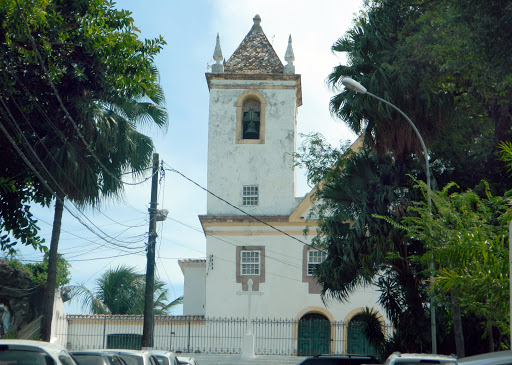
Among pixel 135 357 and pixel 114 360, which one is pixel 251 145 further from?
pixel 114 360

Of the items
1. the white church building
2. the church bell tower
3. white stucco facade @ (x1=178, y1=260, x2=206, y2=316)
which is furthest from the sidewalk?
white stucco facade @ (x1=178, y1=260, x2=206, y2=316)

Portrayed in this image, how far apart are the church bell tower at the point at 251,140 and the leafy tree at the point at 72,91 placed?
703 inches

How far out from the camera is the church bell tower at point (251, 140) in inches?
1660

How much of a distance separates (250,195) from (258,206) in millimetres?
691

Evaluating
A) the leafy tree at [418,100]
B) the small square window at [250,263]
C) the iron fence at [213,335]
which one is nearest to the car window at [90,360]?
the leafy tree at [418,100]

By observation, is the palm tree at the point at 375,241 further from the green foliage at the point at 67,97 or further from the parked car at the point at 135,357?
the parked car at the point at 135,357

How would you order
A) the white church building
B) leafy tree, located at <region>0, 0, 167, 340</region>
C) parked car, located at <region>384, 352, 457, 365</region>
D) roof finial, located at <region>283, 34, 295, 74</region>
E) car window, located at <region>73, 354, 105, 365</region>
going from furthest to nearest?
roof finial, located at <region>283, 34, 295, 74</region> < the white church building < leafy tree, located at <region>0, 0, 167, 340</region> < car window, located at <region>73, 354, 105, 365</region> < parked car, located at <region>384, 352, 457, 365</region>

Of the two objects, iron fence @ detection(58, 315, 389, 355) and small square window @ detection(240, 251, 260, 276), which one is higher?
small square window @ detection(240, 251, 260, 276)

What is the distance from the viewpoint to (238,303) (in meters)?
40.2

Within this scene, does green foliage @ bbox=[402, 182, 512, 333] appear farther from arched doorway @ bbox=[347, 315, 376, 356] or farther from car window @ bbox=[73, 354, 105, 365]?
arched doorway @ bbox=[347, 315, 376, 356]

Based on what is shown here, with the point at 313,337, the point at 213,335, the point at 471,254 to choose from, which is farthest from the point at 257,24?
the point at 471,254

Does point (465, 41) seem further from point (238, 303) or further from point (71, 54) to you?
point (238, 303)

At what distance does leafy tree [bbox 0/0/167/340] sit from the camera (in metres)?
20.9

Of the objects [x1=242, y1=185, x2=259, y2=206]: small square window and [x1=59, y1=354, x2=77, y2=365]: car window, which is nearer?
[x1=59, y1=354, x2=77, y2=365]: car window
